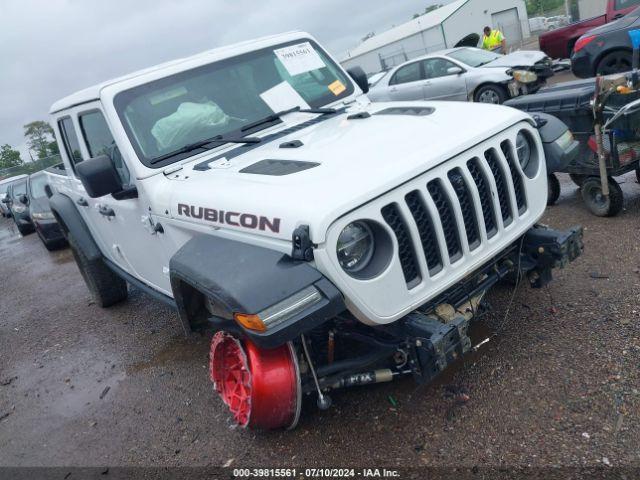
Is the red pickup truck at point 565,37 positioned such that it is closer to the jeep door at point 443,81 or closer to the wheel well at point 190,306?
the jeep door at point 443,81

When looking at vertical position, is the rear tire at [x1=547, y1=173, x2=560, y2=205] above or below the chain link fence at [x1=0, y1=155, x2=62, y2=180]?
below

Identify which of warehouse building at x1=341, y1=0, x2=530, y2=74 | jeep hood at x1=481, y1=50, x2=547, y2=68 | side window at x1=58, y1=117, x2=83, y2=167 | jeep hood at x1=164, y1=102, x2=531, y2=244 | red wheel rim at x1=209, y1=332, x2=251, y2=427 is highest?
side window at x1=58, y1=117, x2=83, y2=167

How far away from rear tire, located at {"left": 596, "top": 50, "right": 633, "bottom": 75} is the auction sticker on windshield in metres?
7.38

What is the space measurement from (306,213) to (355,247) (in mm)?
304

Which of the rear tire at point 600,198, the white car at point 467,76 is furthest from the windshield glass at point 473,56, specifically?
the rear tire at point 600,198

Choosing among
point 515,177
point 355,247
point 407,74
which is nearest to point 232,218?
point 355,247

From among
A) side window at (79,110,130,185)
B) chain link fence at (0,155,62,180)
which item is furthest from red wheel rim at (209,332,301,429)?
chain link fence at (0,155,62,180)

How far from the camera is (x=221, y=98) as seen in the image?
12.6 feet

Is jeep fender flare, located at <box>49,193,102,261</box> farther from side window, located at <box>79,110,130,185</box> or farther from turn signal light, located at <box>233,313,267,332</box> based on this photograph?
turn signal light, located at <box>233,313,267,332</box>

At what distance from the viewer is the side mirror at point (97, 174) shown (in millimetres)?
3328

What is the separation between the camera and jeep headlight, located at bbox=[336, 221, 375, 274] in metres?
2.48

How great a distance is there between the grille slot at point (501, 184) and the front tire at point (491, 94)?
27.7ft

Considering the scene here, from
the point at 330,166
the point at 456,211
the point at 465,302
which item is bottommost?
the point at 465,302

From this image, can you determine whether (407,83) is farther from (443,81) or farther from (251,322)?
(251,322)
